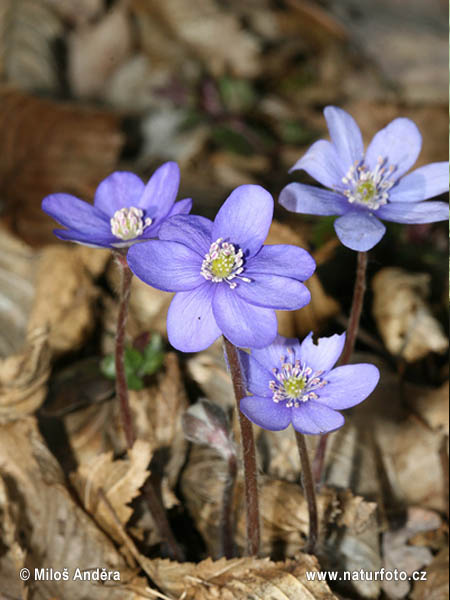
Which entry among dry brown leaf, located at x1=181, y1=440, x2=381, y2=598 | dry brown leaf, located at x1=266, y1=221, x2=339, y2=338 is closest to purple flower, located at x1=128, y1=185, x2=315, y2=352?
dry brown leaf, located at x1=181, y1=440, x2=381, y2=598

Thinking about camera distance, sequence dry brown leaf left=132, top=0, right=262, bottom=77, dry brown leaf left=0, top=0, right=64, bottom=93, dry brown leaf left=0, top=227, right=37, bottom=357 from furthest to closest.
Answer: dry brown leaf left=132, top=0, right=262, bottom=77, dry brown leaf left=0, top=0, right=64, bottom=93, dry brown leaf left=0, top=227, right=37, bottom=357

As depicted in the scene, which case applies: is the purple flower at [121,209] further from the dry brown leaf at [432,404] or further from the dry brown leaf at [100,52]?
the dry brown leaf at [100,52]

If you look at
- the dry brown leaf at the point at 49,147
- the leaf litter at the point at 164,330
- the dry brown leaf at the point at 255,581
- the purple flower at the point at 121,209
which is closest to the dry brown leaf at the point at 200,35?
the leaf litter at the point at 164,330

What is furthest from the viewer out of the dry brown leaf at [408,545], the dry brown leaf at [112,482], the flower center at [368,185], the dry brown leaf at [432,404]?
the dry brown leaf at [432,404]

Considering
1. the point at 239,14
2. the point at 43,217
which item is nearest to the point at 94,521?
the point at 43,217

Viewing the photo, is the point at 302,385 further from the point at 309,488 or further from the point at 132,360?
the point at 132,360

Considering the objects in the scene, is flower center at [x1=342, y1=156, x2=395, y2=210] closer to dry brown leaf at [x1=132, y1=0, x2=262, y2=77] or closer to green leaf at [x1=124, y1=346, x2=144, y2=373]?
green leaf at [x1=124, y1=346, x2=144, y2=373]
